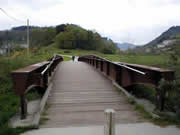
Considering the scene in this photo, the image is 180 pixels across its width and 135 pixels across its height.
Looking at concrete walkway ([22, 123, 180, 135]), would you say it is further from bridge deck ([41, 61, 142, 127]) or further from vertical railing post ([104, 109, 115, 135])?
vertical railing post ([104, 109, 115, 135])

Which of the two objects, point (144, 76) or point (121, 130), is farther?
point (144, 76)

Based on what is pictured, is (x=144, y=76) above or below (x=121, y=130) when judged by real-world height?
above

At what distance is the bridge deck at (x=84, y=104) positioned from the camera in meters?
4.11

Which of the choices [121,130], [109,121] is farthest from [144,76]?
[109,121]

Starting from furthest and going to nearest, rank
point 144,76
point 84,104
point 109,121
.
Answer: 1. point 84,104
2. point 144,76
3. point 109,121

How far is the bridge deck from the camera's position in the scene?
4.11 meters

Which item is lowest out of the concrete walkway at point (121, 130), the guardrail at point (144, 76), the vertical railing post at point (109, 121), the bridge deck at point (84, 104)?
the concrete walkway at point (121, 130)

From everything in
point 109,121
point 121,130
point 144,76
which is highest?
point 144,76

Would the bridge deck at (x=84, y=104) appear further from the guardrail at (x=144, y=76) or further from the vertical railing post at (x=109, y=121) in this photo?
the vertical railing post at (x=109, y=121)

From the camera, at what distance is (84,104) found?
5172 mm

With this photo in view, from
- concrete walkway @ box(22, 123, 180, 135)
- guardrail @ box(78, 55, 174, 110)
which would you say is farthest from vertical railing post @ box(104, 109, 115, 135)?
guardrail @ box(78, 55, 174, 110)

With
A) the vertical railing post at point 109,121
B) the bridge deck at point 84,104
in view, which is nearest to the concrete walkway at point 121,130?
the bridge deck at point 84,104

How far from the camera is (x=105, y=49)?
85.7m

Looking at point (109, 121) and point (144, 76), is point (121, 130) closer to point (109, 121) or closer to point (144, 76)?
point (109, 121)
